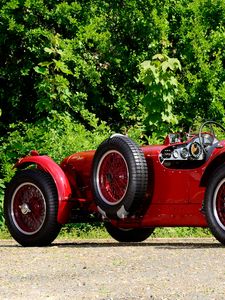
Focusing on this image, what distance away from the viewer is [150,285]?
656 cm

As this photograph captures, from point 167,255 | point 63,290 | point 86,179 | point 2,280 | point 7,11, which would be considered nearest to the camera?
point 63,290

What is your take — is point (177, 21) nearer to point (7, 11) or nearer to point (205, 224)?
point (7, 11)

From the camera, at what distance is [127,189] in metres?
9.86

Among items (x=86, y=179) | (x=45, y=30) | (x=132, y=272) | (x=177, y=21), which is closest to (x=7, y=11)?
(x=45, y=30)

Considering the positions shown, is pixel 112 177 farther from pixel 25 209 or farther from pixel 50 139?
pixel 50 139

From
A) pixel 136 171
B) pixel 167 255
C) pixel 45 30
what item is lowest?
pixel 167 255

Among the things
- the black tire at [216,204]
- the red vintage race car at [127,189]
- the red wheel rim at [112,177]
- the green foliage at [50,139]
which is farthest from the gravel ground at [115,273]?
the green foliage at [50,139]

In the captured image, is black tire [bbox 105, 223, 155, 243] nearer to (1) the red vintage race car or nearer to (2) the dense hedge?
(1) the red vintage race car

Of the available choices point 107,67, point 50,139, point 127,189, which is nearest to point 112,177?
point 127,189

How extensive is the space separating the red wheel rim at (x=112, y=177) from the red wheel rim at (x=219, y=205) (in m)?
1.03

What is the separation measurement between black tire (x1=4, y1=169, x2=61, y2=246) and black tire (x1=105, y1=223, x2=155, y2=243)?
1.02 meters

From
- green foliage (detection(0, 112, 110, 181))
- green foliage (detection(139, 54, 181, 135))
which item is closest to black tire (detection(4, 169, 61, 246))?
green foliage (detection(0, 112, 110, 181))

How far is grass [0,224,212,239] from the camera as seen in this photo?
1318 cm

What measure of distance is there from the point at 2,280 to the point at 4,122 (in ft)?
36.0
